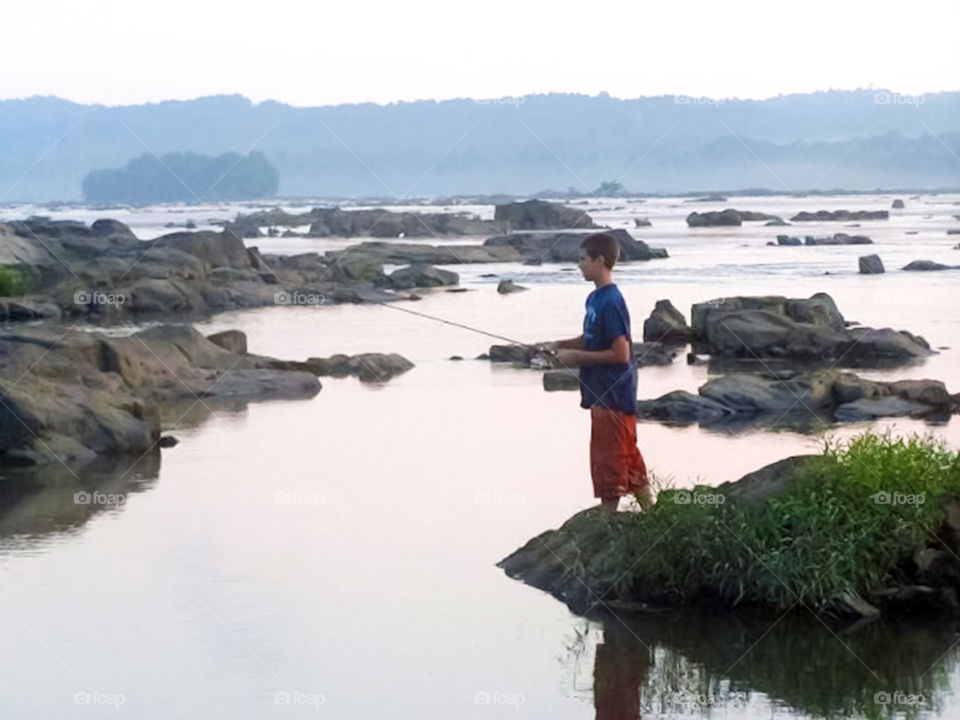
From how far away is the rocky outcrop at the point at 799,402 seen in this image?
69.5 feet

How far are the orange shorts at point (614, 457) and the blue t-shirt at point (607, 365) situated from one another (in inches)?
3.3

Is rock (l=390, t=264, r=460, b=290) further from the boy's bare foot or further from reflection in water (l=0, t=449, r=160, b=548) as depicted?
the boy's bare foot

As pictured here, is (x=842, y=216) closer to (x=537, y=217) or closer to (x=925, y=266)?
(x=537, y=217)

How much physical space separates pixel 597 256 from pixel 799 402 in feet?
32.4

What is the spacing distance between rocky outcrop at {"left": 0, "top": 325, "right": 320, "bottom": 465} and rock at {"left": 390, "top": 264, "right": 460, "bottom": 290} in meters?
23.3

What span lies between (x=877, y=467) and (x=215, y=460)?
7.84 metres

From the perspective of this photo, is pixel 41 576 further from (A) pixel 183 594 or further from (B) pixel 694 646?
(B) pixel 694 646

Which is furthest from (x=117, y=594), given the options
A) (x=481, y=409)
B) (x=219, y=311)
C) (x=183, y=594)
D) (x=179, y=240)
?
(x=179, y=240)

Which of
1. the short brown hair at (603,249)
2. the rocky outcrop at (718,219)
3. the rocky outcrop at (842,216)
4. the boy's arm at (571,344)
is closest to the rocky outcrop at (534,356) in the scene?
the boy's arm at (571,344)

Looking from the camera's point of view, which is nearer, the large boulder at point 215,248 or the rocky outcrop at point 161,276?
Result: the rocky outcrop at point 161,276

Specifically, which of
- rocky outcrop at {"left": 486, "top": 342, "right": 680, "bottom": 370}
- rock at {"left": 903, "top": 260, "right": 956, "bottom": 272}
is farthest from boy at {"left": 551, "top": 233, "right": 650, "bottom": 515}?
rock at {"left": 903, "top": 260, "right": 956, "bottom": 272}

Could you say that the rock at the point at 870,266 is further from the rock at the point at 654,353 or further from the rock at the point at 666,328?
the rock at the point at 654,353

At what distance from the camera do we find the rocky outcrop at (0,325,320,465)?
1788 cm

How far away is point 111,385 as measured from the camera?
70.4 ft
